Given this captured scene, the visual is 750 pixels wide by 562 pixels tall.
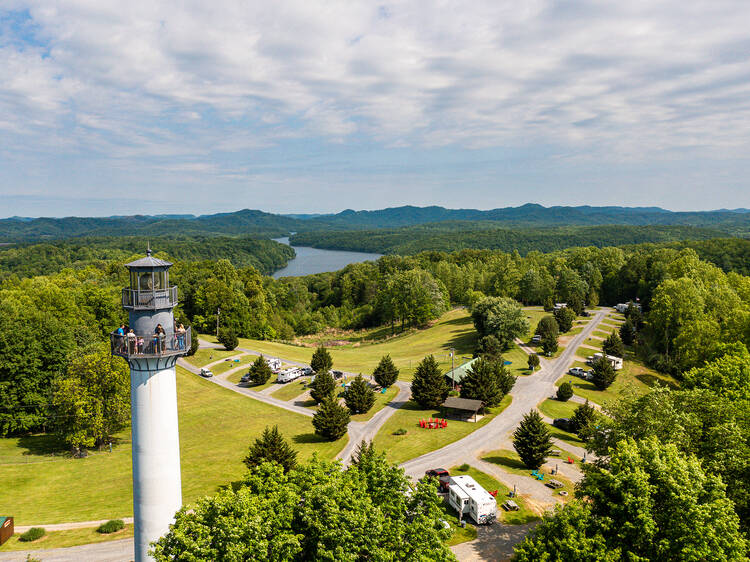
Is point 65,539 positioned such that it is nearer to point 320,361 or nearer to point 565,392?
point 320,361

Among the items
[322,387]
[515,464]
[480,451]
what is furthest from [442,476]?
[322,387]

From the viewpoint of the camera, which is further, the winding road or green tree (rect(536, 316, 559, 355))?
green tree (rect(536, 316, 559, 355))

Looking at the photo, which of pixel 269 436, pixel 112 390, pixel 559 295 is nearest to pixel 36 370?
pixel 112 390

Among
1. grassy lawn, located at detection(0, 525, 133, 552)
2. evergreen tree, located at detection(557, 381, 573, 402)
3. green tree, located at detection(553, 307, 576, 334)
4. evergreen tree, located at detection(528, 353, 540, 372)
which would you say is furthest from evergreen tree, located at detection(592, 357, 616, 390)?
grassy lawn, located at detection(0, 525, 133, 552)

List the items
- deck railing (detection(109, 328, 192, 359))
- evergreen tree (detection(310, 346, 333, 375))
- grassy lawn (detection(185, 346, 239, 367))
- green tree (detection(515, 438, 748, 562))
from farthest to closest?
1. grassy lawn (detection(185, 346, 239, 367))
2. evergreen tree (detection(310, 346, 333, 375))
3. deck railing (detection(109, 328, 192, 359))
4. green tree (detection(515, 438, 748, 562))

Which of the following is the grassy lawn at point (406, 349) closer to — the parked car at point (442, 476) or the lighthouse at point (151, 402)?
the parked car at point (442, 476)

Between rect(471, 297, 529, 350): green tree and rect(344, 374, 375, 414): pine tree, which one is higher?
rect(471, 297, 529, 350): green tree

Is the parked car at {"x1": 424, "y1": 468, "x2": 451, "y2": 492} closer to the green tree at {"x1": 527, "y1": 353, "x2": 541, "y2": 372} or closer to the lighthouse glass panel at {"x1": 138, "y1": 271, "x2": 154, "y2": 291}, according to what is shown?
the lighthouse glass panel at {"x1": 138, "y1": 271, "x2": 154, "y2": 291}

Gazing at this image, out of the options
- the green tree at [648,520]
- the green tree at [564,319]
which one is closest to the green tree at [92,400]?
the green tree at [648,520]

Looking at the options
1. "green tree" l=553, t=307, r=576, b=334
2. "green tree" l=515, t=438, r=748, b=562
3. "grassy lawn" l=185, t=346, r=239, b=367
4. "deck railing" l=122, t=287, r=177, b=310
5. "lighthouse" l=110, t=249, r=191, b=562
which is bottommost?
"grassy lawn" l=185, t=346, r=239, b=367
